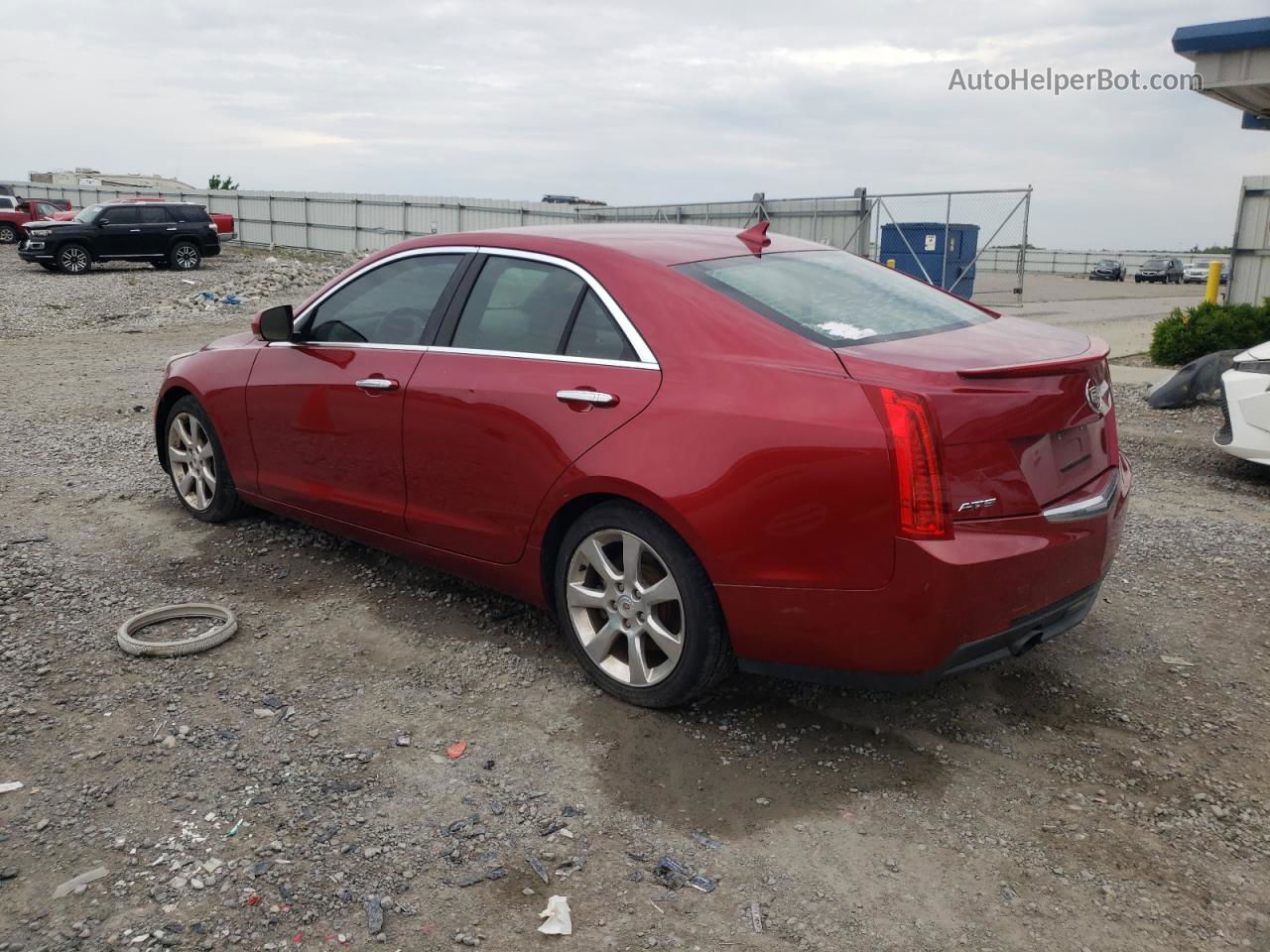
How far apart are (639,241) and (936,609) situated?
1855mm

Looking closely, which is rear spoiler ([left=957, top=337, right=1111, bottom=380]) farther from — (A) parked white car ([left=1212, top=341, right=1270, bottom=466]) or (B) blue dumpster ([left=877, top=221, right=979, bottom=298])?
(B) blue dumpster ([left=877, top=221, right=979, bottom=298])

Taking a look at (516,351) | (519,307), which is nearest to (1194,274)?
(519,307)

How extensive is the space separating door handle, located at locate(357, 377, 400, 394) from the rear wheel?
83.9 ft

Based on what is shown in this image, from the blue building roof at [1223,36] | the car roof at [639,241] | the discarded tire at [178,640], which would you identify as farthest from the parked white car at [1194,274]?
the discarded tire at [178,640]

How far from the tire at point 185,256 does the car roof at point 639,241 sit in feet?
84.5

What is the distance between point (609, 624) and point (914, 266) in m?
19.8

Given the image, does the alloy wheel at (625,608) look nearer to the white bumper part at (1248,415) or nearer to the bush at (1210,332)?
the white bumper part at (1248,415)

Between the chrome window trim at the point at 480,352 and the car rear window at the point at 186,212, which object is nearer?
the chrome window trim at the point at 480,352

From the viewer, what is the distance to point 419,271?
4.69 metres

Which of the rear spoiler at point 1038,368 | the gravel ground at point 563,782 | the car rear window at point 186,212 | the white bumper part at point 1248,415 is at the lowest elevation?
the gravel ground at point 563,782

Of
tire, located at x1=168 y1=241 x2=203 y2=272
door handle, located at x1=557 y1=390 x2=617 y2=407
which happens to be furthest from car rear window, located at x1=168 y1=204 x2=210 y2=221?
door handle, located at x1=557 y1=390 x2=617 y2=407

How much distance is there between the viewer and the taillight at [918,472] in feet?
10.2

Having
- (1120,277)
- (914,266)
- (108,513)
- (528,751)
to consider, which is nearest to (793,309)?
(528,751)

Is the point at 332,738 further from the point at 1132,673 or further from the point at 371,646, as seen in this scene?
the point at 1132,673
